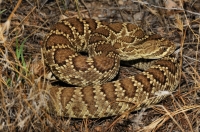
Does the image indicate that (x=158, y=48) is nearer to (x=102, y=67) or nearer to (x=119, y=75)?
(x=119, y=75)

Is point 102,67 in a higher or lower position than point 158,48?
lower

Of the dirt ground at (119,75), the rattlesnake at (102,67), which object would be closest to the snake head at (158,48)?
the rattlesnake at (102,67)

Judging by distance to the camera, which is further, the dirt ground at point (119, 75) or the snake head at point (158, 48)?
the snake head at point (158, 48)

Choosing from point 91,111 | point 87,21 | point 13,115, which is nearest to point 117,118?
point 91,111

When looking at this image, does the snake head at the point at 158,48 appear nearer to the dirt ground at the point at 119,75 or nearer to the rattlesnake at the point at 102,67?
the rattlesnake at the point at 102,67

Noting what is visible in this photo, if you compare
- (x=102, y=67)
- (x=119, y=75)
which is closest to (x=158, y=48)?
(x=119, y=75)

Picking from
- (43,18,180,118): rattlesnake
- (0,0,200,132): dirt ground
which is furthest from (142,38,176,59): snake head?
(0,0,200,132): dirt ground
